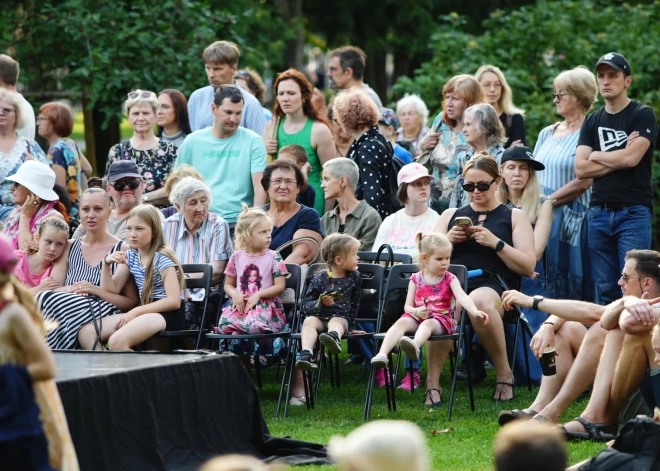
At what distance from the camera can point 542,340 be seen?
6.71m

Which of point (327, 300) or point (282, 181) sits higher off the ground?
A: point (282, 181)

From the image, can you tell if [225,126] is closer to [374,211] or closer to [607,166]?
[374,211]

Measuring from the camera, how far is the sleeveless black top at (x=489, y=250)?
317 inches

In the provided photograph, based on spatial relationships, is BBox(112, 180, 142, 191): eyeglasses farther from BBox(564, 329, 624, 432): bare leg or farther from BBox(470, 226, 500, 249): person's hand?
BBox(564, 329, 624, 432): bare leg

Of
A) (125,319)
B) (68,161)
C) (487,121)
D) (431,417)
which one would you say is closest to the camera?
(431,417)

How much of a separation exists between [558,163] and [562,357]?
231 cm

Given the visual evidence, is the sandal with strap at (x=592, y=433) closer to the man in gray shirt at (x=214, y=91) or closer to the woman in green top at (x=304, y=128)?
the woman in green top at (x=304, y=128)

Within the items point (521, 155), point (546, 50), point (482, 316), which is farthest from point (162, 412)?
point (546, 50)

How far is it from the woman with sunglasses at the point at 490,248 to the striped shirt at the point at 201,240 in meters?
1.54

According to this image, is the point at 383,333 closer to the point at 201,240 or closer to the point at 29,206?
the point at 201,240

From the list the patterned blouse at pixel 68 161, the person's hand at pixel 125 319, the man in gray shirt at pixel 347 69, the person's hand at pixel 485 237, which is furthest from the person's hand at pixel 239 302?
the man in gray shirt at pixel 347 69

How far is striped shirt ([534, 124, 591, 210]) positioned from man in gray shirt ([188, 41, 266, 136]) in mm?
2634

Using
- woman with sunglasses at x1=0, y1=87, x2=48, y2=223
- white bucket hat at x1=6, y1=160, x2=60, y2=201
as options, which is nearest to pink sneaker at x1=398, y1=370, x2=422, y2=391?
white bucket hat at x1=6, y1=160, x2=60, y2=201

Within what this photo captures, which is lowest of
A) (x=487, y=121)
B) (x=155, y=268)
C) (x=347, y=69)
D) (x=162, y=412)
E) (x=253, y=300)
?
(x=162, y=412)
